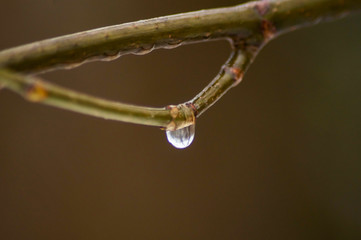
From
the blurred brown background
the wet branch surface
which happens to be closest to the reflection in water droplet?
the wet branch surface

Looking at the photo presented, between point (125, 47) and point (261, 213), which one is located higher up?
point (261, 213)

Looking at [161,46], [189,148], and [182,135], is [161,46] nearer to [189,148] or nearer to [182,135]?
[182,135]

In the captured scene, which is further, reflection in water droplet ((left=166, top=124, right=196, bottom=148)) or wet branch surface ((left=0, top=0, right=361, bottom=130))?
reflection in water droplet ((left=166, top=124, right=196, bottom=148))

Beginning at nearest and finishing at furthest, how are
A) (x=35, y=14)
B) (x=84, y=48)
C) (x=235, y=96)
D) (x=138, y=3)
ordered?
(x=84, y=48) → (x=35, y=14) → (x=138, y=3) → (x=235, y=96)

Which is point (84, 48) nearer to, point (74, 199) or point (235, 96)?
point (74, 199)

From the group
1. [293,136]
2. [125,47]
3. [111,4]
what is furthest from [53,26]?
[125,47]

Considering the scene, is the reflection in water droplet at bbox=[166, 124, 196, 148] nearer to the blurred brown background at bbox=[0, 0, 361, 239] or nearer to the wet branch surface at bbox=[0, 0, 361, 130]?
the wet branch surface at bbox=[0, 0, 361, 130]
